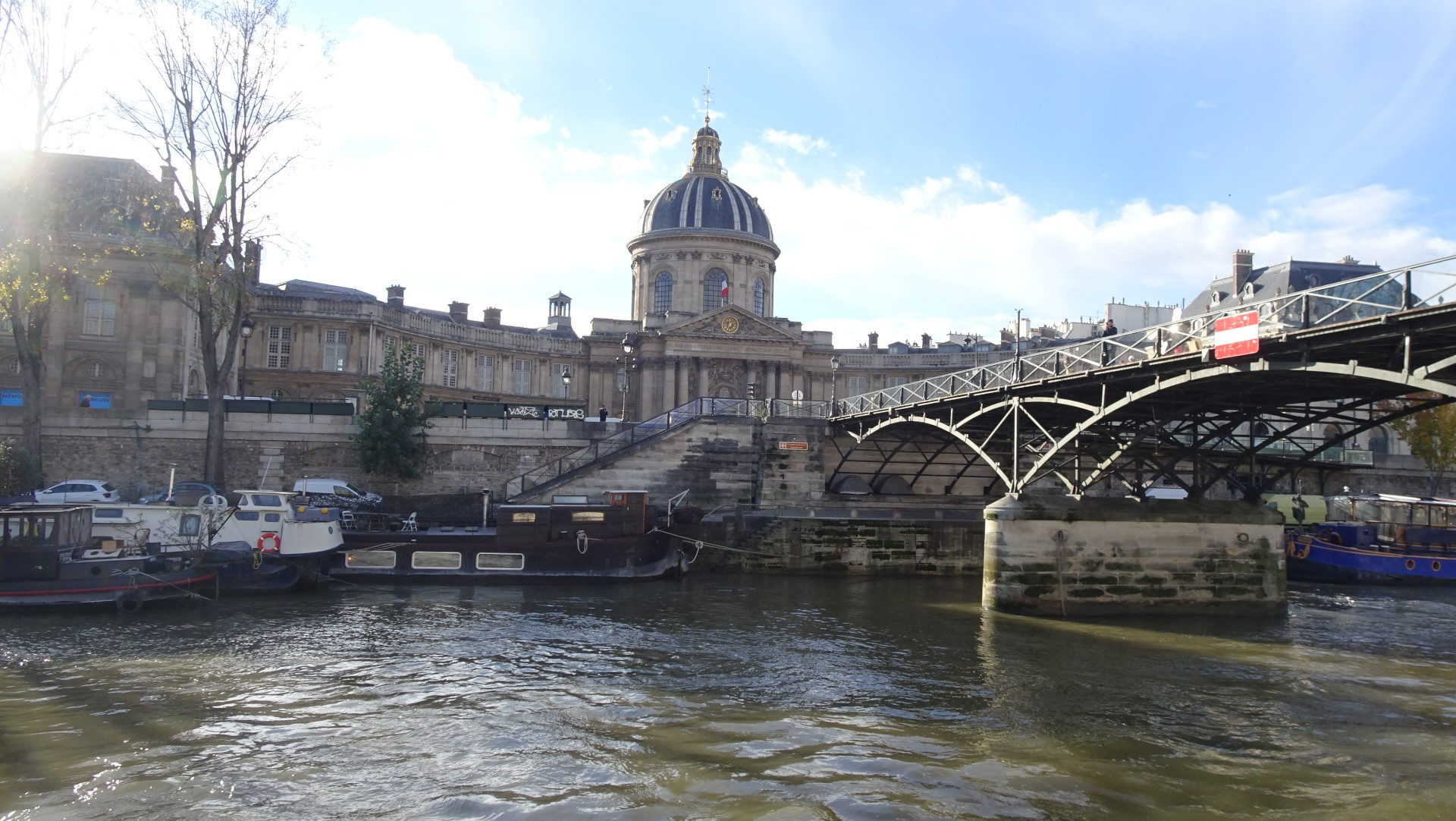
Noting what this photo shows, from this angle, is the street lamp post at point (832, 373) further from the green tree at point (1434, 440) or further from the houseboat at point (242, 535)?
the houseboat at point (242, 535)

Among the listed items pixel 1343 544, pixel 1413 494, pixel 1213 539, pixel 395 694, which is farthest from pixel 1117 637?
pixel 1413 494

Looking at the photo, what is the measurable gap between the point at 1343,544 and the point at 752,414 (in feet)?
66.3

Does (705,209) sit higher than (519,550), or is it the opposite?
(705,209)

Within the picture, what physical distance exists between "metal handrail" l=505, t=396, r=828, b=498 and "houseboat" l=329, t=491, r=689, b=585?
19.5 ft

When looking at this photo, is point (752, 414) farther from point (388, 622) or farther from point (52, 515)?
point (52, 515)

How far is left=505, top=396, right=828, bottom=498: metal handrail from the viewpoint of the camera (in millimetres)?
32625

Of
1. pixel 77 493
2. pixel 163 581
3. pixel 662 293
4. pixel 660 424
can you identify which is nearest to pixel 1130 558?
pixel 660 424

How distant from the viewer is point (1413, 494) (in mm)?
43938

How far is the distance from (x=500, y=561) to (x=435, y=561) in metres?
1.73

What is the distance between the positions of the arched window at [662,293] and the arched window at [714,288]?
105 inches

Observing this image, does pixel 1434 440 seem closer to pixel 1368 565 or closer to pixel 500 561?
pixel 1368 565

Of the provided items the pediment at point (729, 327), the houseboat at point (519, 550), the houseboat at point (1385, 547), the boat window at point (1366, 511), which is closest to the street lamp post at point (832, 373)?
the pediment at point (729, 327)

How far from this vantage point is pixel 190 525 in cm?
2222

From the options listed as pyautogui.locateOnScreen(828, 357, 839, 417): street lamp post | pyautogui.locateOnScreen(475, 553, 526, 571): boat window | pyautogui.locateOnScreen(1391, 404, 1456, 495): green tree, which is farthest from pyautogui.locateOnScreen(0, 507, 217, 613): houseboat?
pyautogui.locateOnScreen(1391, 404, 1456, 495): green tree
